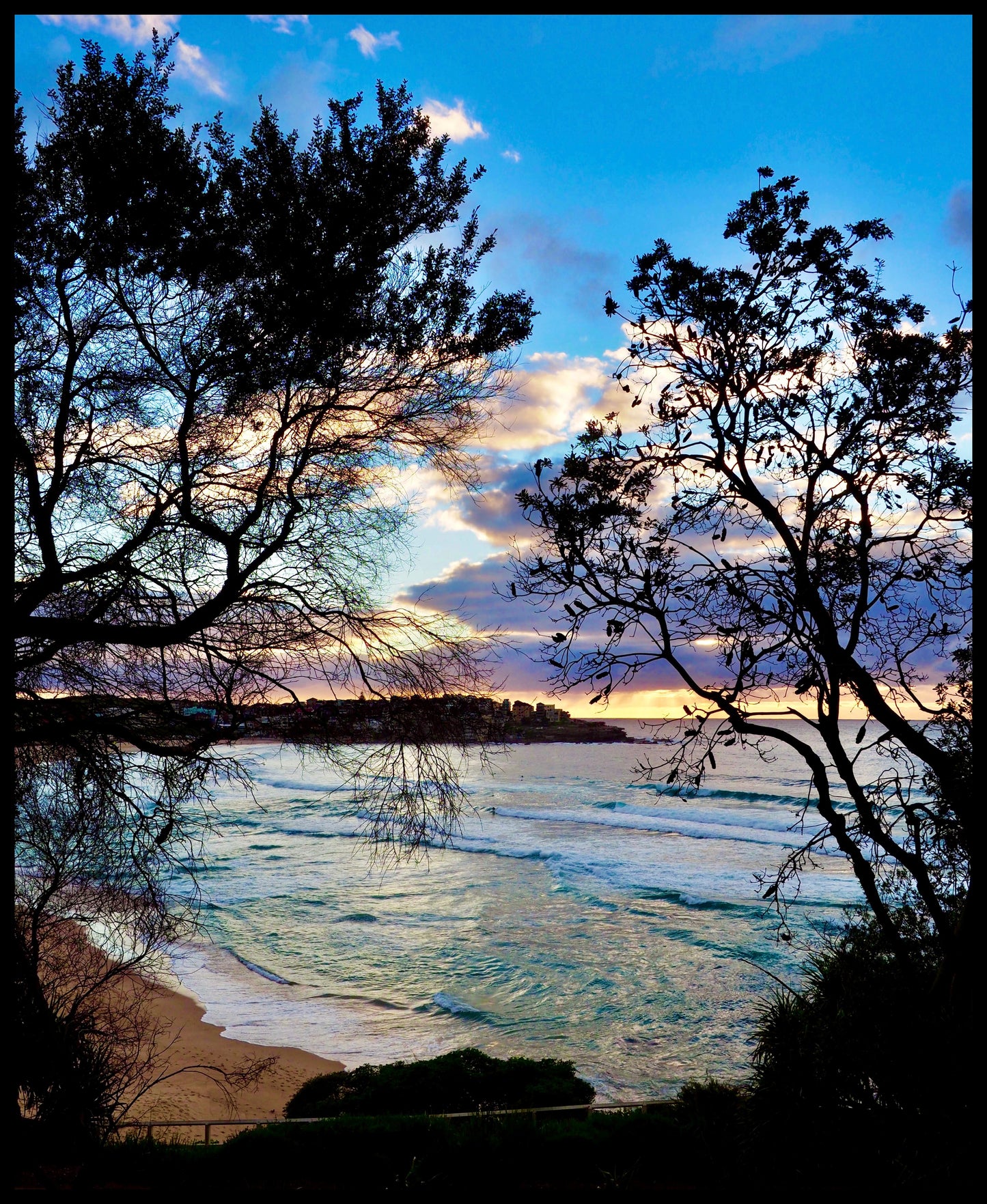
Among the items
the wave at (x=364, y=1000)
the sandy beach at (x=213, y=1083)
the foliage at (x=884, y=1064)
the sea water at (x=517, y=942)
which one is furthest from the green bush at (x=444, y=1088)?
the wave at (x=364, y=1000)

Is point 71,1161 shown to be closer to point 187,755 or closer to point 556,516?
point 187,755

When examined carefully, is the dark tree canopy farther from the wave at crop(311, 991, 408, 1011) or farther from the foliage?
the wave at crop(311, 991, 408, 1011)

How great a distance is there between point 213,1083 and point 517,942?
1029 centimetres

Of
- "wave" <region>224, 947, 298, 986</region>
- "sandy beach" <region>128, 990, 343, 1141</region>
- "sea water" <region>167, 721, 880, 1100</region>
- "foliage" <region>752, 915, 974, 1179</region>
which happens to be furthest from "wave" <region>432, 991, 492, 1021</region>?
"foliage" <region>752, 915, 974, 1179</region>

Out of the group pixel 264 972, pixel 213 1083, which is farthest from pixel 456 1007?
pixel 213 1083

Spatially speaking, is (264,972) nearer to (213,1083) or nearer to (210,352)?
(213,1083)

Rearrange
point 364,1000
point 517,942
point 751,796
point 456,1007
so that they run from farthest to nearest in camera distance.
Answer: point 751,796 → point 517,942 → point 364,1000 → point 456,1007

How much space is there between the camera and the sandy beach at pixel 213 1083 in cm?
1288

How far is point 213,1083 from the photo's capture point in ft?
48.2

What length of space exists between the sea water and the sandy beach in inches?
21.3

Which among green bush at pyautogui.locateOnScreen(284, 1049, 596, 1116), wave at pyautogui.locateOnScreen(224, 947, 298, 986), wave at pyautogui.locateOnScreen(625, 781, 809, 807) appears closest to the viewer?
green bush at pyautogui.locateOnScreen(284, 1049, 596, 1116)

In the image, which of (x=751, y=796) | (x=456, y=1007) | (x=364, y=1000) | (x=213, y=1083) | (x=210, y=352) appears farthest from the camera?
(x=751, y=796)

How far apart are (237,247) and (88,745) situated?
4.26 meters

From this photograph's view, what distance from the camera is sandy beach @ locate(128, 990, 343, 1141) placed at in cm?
1288
